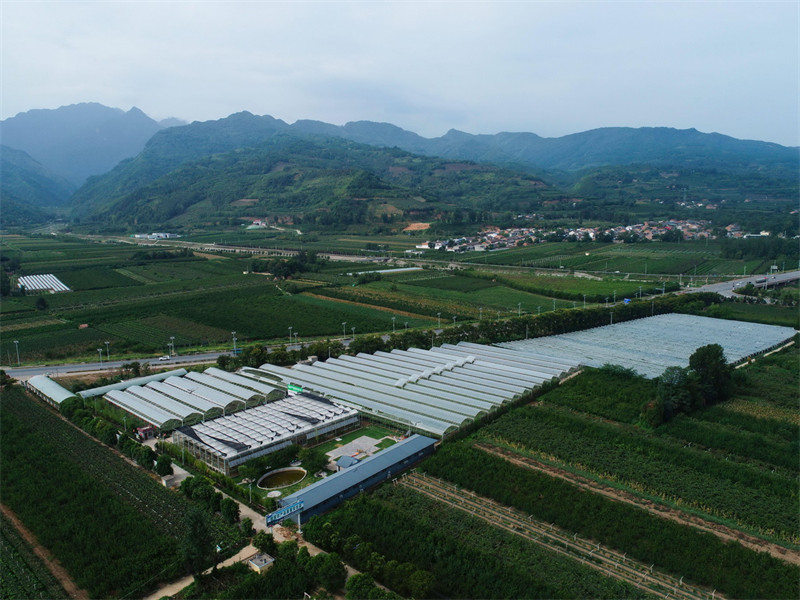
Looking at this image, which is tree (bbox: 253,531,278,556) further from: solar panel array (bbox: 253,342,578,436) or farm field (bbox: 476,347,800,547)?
farm field (bbox: 476,347,800,547)

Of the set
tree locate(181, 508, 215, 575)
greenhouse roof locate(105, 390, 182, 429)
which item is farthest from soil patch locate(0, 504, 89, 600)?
greenhouse roof locate(105, 390, 182, 429)

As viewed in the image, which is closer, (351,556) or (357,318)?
(351,556)

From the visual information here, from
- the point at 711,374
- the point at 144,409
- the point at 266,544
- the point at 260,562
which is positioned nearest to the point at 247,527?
the point at 266,544

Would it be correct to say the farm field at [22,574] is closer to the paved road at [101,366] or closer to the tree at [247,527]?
the tree at [247,527]

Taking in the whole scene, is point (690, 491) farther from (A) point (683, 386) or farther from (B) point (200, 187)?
(B) point (200, 187)

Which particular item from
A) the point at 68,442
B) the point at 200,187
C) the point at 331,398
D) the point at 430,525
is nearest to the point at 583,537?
the point at 430,525

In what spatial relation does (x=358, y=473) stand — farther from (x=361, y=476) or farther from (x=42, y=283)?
(x=42, y=283)
